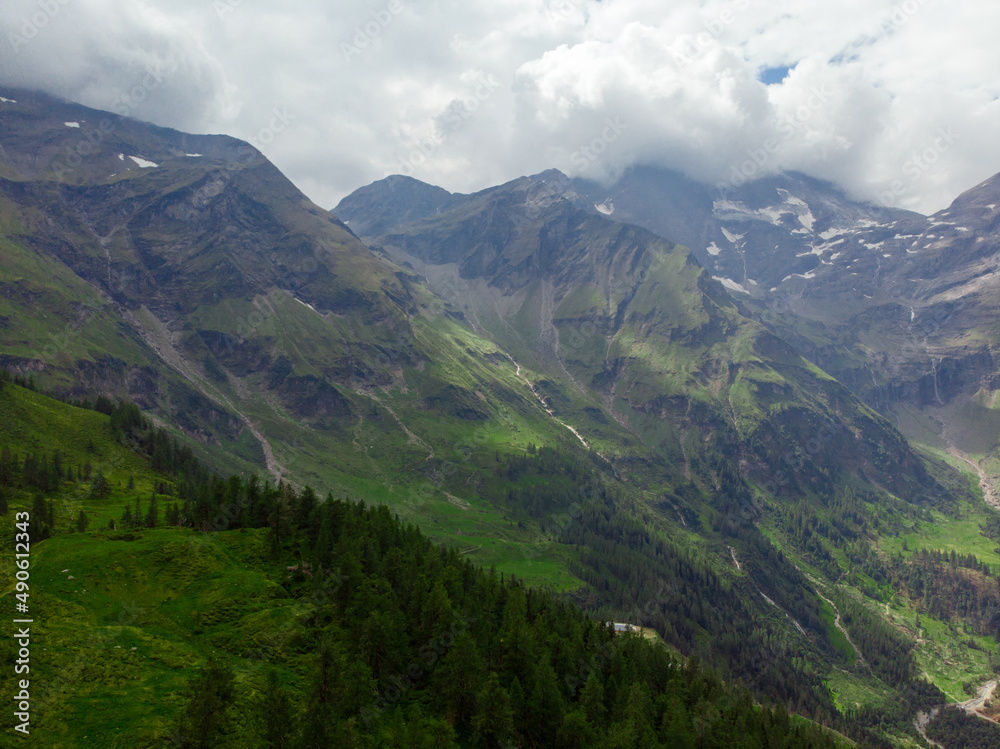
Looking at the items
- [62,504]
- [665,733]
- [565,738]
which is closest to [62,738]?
[565,738]

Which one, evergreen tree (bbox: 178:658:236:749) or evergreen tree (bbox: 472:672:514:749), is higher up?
evergreen tree (bbox: 178:658:236:749)

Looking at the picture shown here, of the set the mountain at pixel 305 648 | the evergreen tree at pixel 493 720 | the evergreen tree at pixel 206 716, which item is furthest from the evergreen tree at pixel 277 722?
the evergreen tree at pixel 493 720

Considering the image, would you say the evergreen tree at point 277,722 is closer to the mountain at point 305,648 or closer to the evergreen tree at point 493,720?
the mountain at point 305,648

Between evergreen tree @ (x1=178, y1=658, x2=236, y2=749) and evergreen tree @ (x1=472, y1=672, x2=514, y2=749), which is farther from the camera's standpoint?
evergreen tree @ (x1=472, y1=672, x2=514, y2=749)

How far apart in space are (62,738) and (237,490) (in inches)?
2233

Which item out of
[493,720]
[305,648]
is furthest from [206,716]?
[493,720]

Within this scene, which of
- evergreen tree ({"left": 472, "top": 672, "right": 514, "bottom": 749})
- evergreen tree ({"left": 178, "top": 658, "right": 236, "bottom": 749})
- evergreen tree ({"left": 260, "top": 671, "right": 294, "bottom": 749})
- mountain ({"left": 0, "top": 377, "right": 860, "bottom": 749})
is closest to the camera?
evergreen tree ({"left": 178, "top": 658, "right": 236, "bottom": 749})

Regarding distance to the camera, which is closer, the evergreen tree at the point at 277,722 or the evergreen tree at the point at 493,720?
the evergreen tree at the point at 277,722

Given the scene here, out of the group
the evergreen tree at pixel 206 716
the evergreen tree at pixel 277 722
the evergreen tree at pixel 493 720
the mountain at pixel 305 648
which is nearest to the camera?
the evergreen tree at pixel 206 716

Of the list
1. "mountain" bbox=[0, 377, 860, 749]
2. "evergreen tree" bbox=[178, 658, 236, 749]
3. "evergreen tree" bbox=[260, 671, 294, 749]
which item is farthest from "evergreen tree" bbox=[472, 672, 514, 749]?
"evergreen tree" bbox=[178, 658, 236, 749]

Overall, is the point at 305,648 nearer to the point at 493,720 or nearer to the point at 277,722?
the point at 277,722

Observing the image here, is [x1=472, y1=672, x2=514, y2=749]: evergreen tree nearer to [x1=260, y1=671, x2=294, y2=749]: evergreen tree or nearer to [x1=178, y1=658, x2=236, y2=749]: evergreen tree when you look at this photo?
[x1=260, y1=671, x2=294, y2=749]: evergreen tree

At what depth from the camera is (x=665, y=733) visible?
7081 cm

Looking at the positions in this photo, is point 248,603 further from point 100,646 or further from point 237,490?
point 237,490
